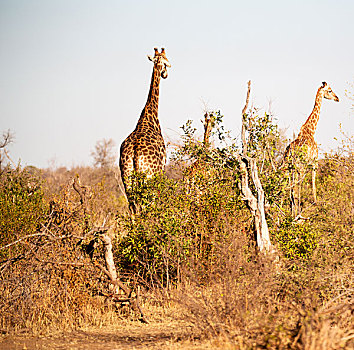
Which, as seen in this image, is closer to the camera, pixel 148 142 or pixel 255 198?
pixel 255 198

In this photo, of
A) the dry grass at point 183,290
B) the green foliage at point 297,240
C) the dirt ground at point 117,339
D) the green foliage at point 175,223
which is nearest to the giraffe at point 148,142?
the green foliage at point 175,223

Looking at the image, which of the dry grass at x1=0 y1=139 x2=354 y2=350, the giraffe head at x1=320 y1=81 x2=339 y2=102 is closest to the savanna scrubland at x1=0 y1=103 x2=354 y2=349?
the dry grass at x1=0 y1=139 x2=354 y2=350

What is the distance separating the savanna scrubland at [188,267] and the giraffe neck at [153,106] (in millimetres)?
2074

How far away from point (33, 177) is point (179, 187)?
6.86 meters

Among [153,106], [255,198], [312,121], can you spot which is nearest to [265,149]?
[255,198]

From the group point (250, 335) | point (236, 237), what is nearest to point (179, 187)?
point (236, 237)

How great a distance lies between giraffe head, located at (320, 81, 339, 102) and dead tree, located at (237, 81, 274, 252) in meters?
7.05

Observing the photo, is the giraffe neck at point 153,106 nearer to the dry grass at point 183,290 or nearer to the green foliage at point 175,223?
the green foliage at point 175,223

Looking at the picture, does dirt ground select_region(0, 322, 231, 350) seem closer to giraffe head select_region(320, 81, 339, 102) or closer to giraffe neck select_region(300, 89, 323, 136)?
giraffe neck select_region(300, 89, 323, 136)

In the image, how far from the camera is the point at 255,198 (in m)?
7.17

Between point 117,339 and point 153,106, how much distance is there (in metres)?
6.09

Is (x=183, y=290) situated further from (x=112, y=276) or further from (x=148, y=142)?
(x=148, y=142)

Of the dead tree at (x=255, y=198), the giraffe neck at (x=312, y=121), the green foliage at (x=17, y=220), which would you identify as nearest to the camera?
the dead tree at (x=255, y=198)

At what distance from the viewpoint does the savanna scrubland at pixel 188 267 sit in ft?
16.5
